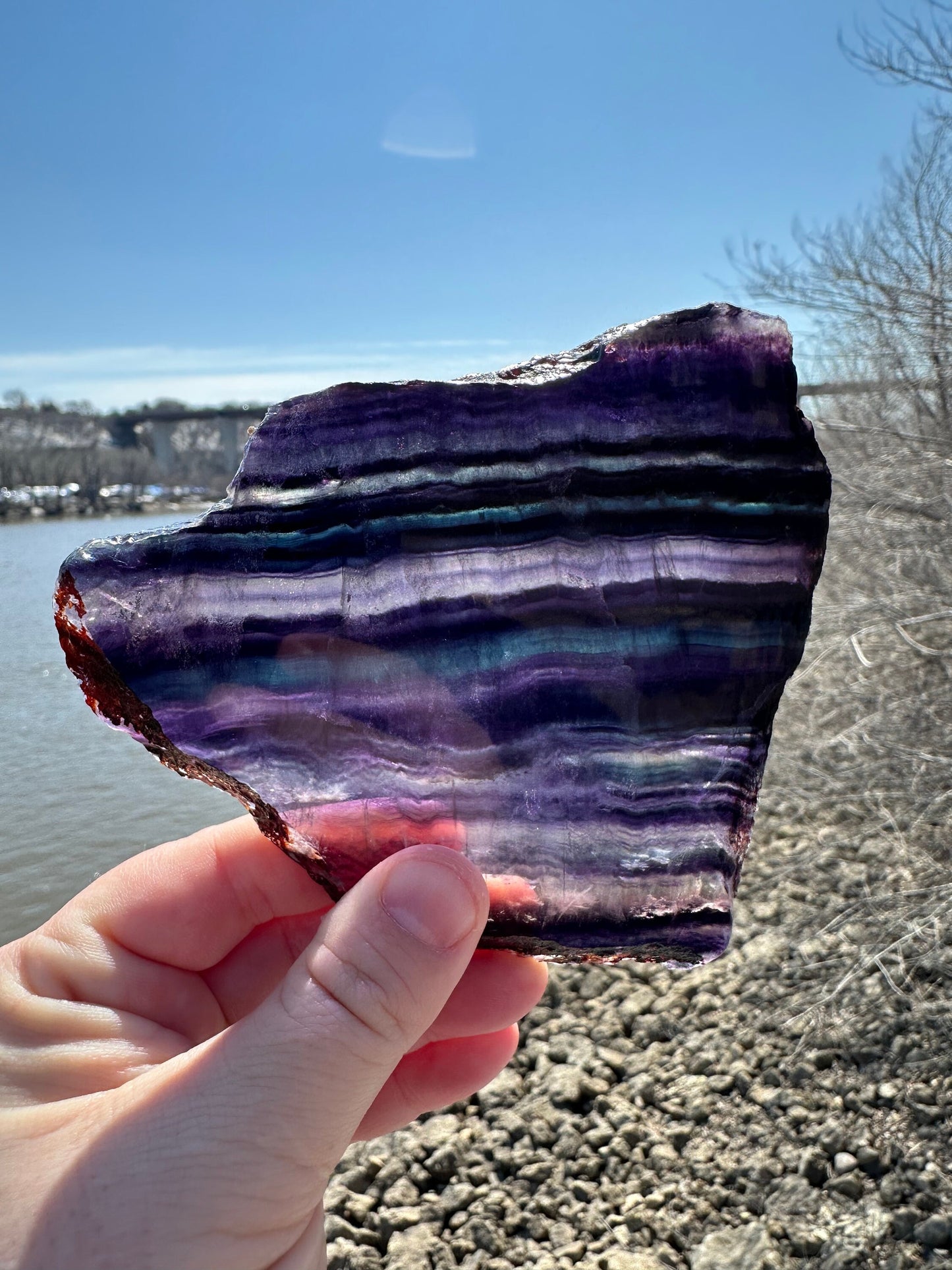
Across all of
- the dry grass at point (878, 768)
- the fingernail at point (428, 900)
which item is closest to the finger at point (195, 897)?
the fingernail at point (428, 900)

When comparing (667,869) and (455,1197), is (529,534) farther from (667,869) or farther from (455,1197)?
(455,1197)

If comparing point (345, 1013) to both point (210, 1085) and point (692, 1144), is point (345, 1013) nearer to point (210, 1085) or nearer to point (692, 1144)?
point (210, 1085)

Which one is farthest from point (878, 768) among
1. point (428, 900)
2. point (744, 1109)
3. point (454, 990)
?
point (428, 900)

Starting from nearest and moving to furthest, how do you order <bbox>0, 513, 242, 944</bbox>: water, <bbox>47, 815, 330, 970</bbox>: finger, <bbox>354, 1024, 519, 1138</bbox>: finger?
<bbox>47, 815, 330, 970</bbox>: finger, <bbox>354, 1024, 519, 1138</bbox>: finger, <bbox>0, 513, 242, 944</bbox>: water

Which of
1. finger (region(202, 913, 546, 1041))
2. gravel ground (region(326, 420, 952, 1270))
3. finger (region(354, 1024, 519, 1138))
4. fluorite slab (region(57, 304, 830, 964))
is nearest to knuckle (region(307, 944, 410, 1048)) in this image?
fluorite slab (region(57, 304, 830, 964))

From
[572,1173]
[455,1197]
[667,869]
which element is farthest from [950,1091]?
[667,869]

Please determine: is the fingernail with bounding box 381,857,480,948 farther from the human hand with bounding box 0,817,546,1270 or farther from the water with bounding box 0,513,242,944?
the water with bounding box 0,513,242,944
